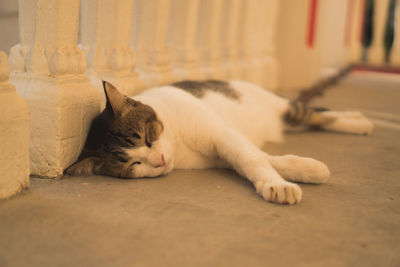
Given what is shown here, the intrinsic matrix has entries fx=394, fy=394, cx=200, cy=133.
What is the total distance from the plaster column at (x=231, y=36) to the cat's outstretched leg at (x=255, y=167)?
1515mm

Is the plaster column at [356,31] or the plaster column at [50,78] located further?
the plaster column at [356,31]

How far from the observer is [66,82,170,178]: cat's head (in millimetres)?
Answer: 1383

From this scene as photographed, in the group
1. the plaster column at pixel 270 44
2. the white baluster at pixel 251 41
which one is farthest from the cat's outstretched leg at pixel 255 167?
the plaster column at pixel 270 44

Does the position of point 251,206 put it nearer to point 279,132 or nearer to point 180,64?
point 279,132

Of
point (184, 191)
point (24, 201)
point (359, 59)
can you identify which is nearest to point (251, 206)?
point (184, 191)

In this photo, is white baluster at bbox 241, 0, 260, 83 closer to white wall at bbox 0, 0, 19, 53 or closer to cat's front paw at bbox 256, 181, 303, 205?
white wall at bbox 0, 0, 19, 53

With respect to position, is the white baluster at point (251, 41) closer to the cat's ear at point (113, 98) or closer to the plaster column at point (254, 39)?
the plaster column at point (254, 39)

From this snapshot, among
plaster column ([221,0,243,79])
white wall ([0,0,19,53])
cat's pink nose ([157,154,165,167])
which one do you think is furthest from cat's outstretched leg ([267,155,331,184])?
white wall ([0,0,19,53])

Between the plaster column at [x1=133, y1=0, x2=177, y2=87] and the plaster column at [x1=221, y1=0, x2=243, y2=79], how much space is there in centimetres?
92

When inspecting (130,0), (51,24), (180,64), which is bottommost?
(180,64)

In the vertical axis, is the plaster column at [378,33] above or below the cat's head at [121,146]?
above

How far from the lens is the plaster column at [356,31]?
8.51 metres

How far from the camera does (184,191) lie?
4.41ft

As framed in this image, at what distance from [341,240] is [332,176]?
0.56 m
